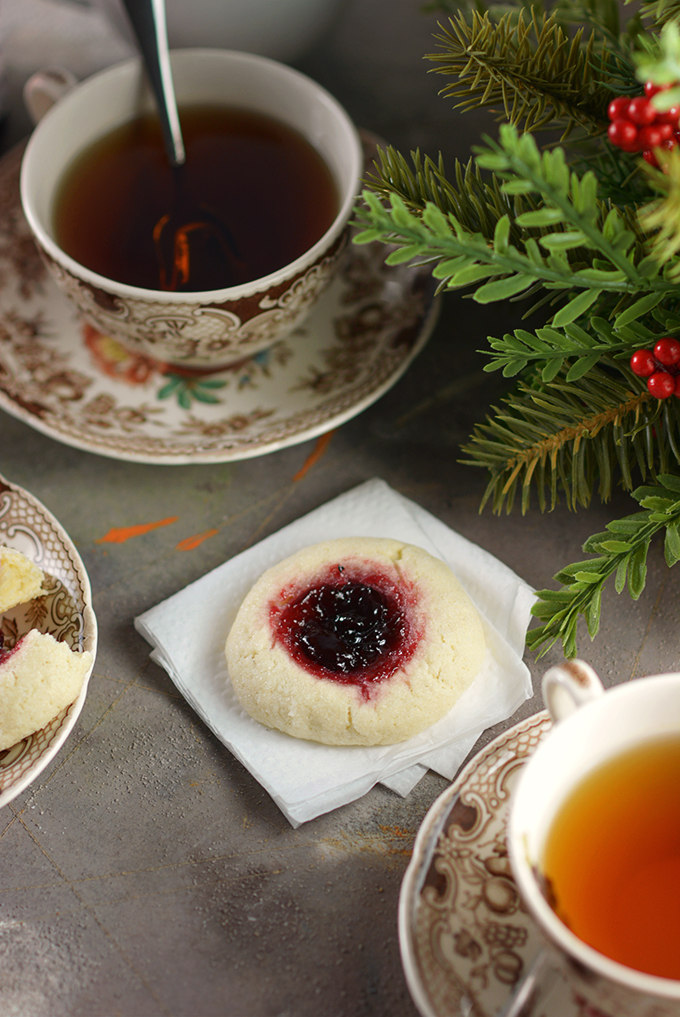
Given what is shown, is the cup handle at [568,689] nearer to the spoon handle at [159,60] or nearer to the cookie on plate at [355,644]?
the cookie on plate at [355,644]

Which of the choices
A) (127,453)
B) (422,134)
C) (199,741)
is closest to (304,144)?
(422,134)

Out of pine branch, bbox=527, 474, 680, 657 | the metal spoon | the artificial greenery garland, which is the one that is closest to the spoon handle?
the metal spoon

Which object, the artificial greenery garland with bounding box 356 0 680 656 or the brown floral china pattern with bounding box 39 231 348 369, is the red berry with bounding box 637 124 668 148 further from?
the brown floral china pattern with bounding box 39 231 348 369

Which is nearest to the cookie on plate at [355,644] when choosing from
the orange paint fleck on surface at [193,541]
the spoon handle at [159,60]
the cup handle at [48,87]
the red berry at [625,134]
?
the orange paint fleck on surface at [193,541]

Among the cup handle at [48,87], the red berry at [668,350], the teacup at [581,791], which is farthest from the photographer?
the cup handle at [48,87]

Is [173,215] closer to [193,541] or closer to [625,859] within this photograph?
[193,541]
